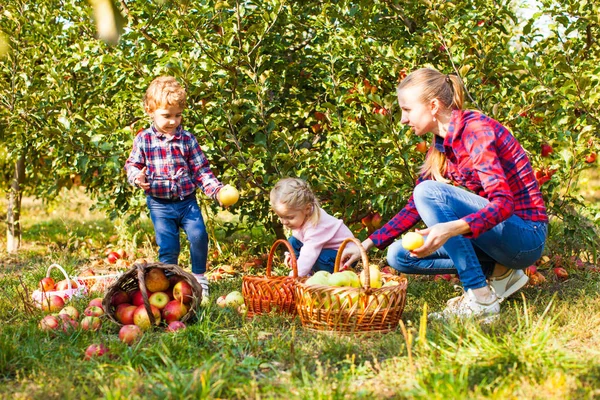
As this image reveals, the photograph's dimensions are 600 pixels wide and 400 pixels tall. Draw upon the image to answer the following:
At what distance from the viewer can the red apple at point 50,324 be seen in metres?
2.82

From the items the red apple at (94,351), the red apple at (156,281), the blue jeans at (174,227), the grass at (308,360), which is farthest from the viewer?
the blue jeans at (174,227)

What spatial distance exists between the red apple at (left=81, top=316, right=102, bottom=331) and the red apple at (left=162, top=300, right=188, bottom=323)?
29 centimetres

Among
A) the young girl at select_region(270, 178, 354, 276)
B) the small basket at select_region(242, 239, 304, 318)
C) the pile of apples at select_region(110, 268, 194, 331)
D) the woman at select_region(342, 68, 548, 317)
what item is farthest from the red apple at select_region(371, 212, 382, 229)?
the pile of apples at select_region(110, 268, 194, 331)

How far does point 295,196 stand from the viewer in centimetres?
356

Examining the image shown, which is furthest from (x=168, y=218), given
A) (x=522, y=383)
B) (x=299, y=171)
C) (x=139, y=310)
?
(x=522, y=383)

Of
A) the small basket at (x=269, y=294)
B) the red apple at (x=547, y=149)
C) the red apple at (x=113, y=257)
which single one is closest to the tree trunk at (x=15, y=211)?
the red apple at (x=113, y=257)

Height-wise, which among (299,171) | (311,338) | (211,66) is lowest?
(311,338)

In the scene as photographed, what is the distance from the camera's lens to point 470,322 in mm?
2646

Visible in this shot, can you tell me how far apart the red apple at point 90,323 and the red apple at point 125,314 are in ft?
0.32

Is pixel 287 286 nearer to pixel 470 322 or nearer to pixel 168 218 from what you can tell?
pixel 470 322

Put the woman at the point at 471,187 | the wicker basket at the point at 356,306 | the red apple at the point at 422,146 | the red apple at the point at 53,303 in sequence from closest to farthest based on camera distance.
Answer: the wicker basket at the point at 356,306
the woman at the point at 471,187
the red apple at the point at 53,303
the red apple at the point at 422,146

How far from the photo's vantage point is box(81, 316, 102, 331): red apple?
285 centimetres

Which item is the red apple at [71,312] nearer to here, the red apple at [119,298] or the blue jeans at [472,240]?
the red apple at [119,298]

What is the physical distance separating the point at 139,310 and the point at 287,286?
680mm
